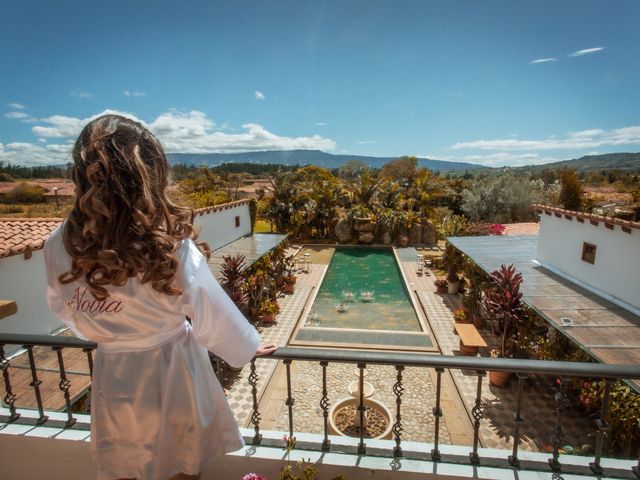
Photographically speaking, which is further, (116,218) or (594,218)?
(594,218)

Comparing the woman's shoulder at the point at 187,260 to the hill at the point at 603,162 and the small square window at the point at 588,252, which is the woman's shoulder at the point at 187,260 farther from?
the hill at the point at 603,162

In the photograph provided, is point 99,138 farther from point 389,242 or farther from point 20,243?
point 389,242

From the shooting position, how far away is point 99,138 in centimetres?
141

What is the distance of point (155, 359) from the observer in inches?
62.9

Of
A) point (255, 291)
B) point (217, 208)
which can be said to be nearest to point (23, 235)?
point (255, 291)

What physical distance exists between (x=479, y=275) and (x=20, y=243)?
14859 mm

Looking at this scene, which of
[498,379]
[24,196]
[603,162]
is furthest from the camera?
[603,162]

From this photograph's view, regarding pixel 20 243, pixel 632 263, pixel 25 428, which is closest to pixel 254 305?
pixel 20 243

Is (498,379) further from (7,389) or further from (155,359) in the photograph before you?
(7,389)

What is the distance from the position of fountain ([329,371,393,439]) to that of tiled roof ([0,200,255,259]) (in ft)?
27.0

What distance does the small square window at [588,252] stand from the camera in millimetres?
9758

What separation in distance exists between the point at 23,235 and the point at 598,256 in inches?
618

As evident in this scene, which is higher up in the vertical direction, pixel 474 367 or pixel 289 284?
pixel 474 367

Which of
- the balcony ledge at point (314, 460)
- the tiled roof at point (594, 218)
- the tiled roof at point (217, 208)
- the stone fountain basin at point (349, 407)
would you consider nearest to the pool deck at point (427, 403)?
the stone fountain basin at point (349, 407)
